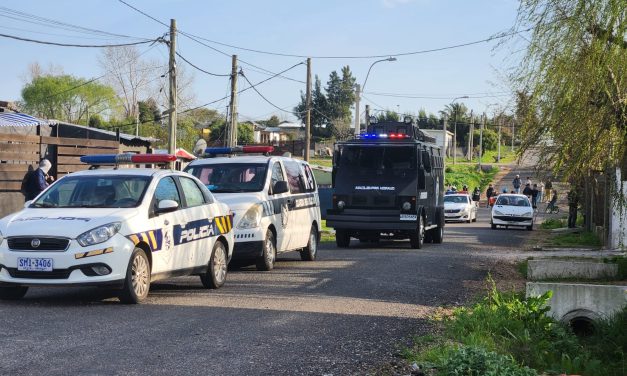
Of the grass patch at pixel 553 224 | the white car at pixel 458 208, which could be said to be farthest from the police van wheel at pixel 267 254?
the white car at pixel 458 208

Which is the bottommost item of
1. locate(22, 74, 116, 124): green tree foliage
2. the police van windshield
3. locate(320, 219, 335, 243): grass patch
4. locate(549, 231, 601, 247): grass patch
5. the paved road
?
locate(320, 219, 335, 243): grass patch

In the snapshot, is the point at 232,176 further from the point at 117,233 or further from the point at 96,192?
the point at 117,233

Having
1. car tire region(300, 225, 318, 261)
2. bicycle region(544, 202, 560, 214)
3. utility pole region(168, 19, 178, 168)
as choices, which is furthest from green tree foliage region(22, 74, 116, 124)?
car tire region(300, 225, 318, 261)

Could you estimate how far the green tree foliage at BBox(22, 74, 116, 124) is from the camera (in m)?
102

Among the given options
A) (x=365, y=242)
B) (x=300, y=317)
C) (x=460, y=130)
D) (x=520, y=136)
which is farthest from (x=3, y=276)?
(x=460, y=130)

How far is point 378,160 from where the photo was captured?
20844mm

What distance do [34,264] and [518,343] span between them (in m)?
5.36

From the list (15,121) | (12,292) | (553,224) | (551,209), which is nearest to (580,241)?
(553,224)

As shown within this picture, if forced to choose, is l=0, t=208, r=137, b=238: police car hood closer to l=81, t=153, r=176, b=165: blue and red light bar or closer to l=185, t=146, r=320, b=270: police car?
l=81, t=153, r=176, b=165: blue and red light bar

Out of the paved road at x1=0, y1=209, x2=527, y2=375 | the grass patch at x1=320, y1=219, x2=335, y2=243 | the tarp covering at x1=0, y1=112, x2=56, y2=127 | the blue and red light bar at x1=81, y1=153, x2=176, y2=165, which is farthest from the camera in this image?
the grass patch at x1=320, y1=219, x2=335, y2=243

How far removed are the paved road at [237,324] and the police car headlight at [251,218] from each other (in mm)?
829

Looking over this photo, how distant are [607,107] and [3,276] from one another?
778 centimetres

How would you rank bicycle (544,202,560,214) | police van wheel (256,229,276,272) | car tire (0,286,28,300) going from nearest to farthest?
car tire (0,286,28,300)
police van wheel (256,229,276,272)
bicycle (544,202,560,214)

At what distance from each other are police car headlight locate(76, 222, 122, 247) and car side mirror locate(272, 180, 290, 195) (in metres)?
5.05
